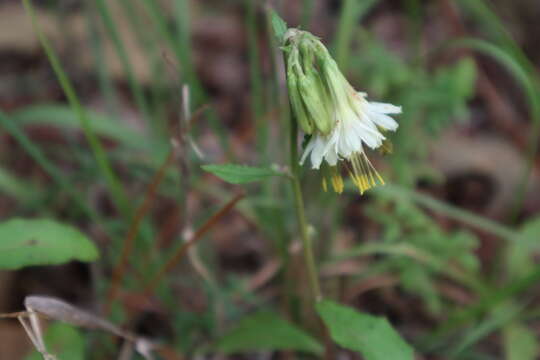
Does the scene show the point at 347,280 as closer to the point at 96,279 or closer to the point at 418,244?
the point at 418,244

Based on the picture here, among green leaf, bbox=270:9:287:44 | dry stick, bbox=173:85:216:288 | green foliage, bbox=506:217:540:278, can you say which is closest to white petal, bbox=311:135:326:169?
green leaf, bbox=270:9:287:44

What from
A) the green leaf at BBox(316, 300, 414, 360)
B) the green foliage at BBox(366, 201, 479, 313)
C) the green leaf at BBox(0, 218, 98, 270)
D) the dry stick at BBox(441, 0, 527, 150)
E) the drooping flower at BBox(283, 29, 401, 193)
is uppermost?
the dry stick at BBox(441, 0, 527, 150)

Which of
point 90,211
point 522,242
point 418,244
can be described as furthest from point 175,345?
point 522,242

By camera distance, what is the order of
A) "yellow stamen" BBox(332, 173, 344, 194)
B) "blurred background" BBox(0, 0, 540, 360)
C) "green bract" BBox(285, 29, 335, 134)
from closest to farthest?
"green bract" BBox(285, 29, 335, 134) < "yellow stamen" BBox(332, 173, 344, 194) < "blurred background" BBox(0, 0, 540, 360)

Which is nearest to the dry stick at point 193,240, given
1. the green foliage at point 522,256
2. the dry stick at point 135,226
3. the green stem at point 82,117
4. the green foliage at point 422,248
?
the dry stick at point 135,226

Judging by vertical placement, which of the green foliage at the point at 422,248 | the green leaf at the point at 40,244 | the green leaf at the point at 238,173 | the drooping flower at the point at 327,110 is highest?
the drooping flower at the point at 327,110

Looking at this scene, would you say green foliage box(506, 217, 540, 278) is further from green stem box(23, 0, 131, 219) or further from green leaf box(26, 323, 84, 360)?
green leaf box(26, 323, 84, 360)

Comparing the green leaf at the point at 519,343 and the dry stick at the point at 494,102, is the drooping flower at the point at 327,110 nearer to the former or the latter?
the green leaf at the point at 519,343
